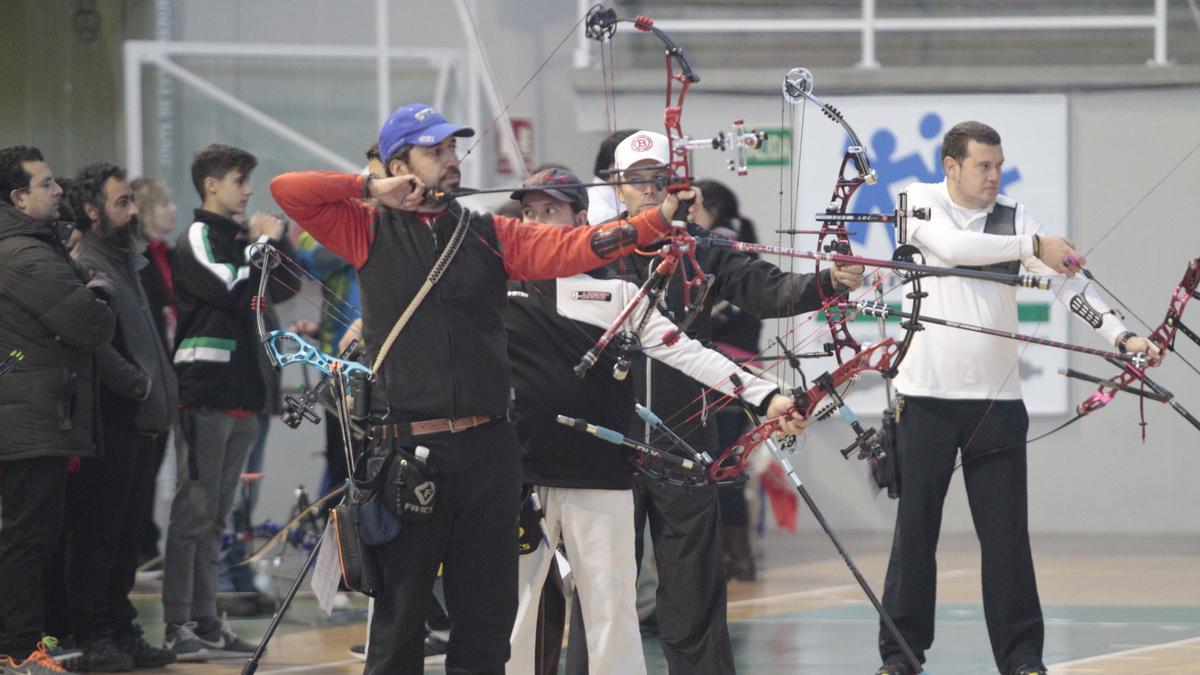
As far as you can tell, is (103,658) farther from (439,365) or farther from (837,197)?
(837,197)

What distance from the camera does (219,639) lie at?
23.0 feet

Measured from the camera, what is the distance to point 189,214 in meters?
10.7

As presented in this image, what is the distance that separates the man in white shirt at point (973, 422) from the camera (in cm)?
577

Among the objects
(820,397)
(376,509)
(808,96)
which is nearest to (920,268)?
(820,397)

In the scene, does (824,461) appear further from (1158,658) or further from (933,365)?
(933,365)

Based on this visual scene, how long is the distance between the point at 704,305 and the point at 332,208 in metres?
1.44

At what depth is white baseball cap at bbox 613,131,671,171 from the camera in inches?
209

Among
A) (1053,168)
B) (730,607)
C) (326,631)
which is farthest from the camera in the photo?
(1053,168)

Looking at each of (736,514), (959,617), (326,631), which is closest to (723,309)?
(736,514)

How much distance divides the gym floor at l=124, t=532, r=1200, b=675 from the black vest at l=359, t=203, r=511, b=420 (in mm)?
2541

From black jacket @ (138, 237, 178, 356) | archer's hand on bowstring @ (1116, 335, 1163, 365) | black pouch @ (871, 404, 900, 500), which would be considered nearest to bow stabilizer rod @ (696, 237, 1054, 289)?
archer's hand on bowstring @ (1116, 335, 1163, 365)

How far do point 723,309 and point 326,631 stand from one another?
241 centimetres

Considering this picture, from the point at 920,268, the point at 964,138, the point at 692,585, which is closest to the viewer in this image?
A: the point at 920,268

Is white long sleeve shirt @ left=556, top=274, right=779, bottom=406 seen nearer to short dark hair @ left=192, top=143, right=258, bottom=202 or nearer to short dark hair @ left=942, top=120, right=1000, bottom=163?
short dark hair @ left=942, top=120, right=1000, bottom=163
